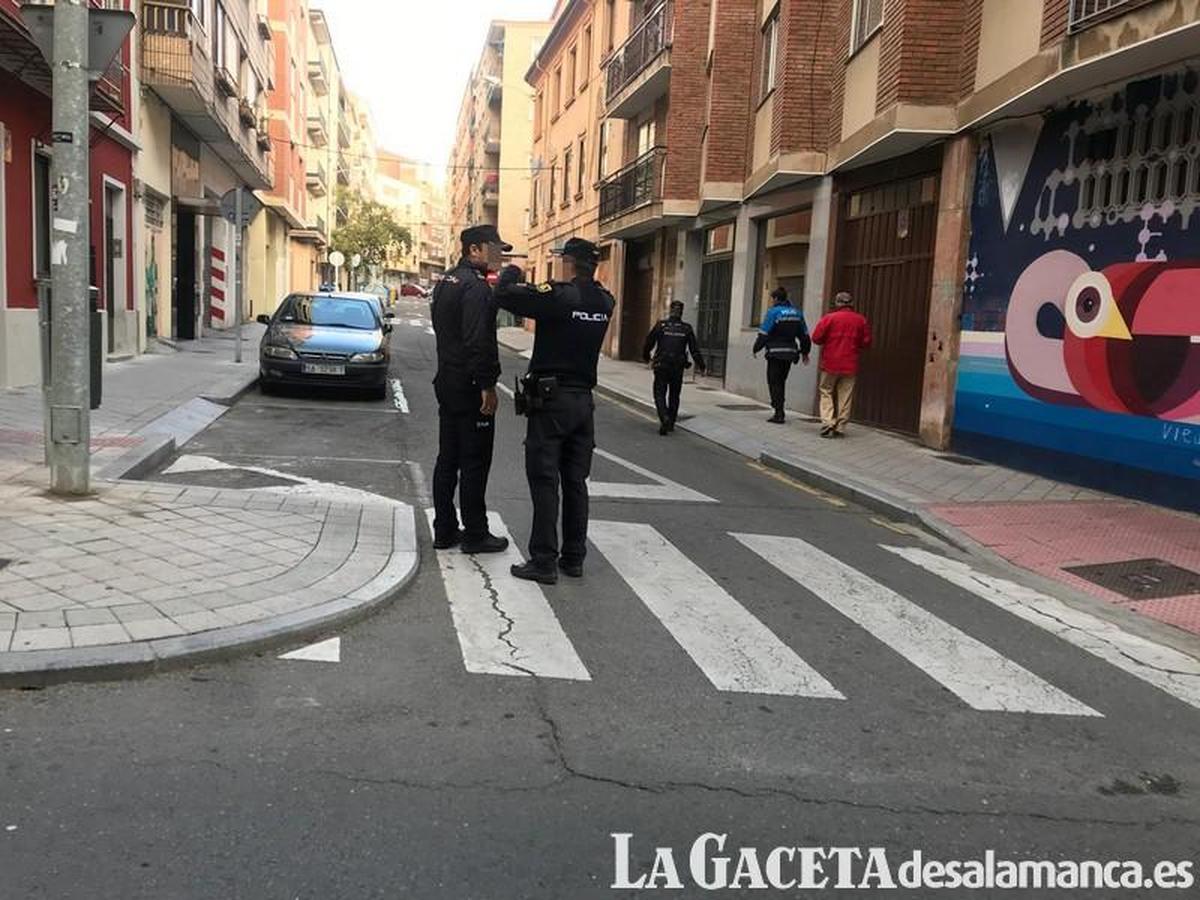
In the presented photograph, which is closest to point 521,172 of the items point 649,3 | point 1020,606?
point 649,3

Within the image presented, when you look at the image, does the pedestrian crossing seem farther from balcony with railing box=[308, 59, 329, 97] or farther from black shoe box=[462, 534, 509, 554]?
balcony with railing box=[308, 59, 329, 97]

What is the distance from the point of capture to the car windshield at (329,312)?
1464cm

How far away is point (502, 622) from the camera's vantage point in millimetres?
4930

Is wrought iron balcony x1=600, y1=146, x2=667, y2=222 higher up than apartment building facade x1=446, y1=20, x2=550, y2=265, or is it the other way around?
apartment building facade x1=446, y1=20, x2=550, y2=265

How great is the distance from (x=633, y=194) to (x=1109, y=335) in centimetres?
1683

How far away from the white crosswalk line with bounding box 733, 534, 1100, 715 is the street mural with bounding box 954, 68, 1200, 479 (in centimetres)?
377

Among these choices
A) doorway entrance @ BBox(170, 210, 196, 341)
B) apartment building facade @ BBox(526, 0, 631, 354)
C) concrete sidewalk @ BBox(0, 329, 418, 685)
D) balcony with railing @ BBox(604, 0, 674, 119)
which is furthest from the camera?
apartment building facade @ BBox(526, 0, 631, 354)

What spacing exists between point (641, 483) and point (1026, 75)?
210 inches

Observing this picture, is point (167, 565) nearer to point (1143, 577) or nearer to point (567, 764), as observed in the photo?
point (567, 764)

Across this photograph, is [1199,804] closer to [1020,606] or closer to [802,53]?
[1020,606]

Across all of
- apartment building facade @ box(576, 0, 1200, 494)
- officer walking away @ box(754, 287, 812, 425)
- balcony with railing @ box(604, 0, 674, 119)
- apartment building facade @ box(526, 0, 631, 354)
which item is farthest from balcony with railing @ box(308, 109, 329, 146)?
officer walking away @ box(754, 287, 812, 425)

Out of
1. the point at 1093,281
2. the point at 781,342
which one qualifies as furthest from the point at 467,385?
the point at 781,342

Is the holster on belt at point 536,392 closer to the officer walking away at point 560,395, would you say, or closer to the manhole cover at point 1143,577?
the officer walking away at point 560,395

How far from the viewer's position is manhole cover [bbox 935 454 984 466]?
10.8 metres
